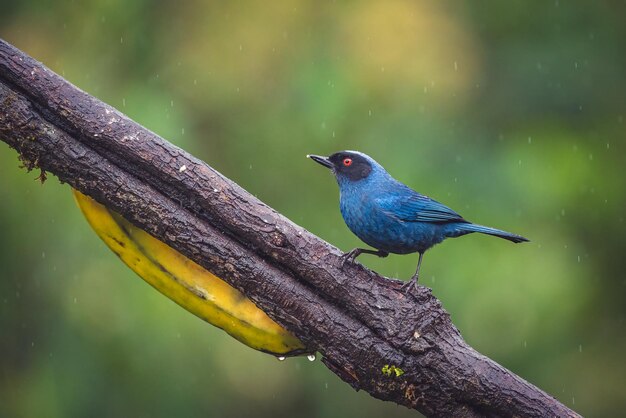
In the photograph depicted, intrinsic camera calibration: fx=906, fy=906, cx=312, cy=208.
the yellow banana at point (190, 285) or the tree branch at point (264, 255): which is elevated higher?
the tree branch at point (264, 255)

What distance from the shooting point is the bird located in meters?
4.43

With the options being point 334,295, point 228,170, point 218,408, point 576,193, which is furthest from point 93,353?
point 576,193

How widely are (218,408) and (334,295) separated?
11.5ft

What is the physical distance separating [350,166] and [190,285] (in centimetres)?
117

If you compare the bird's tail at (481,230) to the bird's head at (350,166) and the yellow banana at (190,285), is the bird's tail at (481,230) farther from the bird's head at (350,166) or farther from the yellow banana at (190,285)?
the yellow banana at (190,285)

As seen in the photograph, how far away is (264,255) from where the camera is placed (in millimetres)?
3750

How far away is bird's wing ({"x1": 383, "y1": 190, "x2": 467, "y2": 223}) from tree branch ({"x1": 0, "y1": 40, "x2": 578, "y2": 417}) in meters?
0.74

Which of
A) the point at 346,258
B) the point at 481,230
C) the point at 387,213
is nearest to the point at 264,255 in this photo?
the point at 346,258

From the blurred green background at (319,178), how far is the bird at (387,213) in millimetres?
1471

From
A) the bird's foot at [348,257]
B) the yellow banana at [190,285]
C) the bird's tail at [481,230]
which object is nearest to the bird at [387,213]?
the bird's tail at [481,230]

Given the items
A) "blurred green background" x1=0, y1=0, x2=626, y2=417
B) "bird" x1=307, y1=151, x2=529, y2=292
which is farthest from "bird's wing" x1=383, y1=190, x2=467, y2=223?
"blurred green background" x1=0, y1=0, x2=626, y2=417

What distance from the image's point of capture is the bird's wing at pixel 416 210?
4.45 metres

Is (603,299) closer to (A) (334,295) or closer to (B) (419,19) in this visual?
(B) (419,19)

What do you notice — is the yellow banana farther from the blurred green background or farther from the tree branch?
A: the blurred green background
